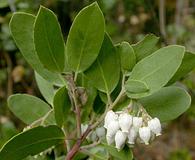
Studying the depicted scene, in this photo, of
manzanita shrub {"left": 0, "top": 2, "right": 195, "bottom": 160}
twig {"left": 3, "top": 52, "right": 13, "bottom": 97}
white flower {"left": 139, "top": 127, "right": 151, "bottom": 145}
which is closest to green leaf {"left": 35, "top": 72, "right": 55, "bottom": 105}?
manzanita shrub {"left": 0, "top": 2, "right": 195, "bottom": 160}

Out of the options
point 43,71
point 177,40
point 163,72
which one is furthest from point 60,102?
point 177,40

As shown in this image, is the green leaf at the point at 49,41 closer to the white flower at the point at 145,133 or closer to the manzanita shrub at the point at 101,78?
the manzanita shrub at the point at 101,78

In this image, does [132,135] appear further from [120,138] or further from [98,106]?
[98,106]

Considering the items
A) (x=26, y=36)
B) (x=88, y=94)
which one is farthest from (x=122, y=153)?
(x=26, y=36)

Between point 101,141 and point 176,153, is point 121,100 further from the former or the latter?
point 176,153

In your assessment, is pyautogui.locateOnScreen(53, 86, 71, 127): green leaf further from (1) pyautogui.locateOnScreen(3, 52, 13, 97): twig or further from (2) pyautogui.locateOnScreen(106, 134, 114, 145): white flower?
(1) pyautogui.locateOnScreen(3, 52, 13, 97): twig
